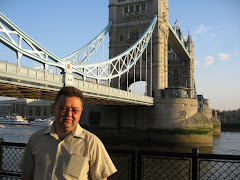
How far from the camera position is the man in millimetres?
2121

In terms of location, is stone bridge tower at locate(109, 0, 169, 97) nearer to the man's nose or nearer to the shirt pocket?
the man's nose

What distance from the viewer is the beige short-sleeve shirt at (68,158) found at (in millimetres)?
2111

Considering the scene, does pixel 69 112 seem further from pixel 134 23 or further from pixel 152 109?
pixel 134 23

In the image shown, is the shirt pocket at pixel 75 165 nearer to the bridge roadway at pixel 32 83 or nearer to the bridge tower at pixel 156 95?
the bridge roadway at pixel 32 83

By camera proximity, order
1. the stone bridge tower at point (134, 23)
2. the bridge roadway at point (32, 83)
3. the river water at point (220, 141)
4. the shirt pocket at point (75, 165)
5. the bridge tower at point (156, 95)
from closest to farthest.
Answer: the shirt pocket at point (75, 165) < the bridge roadway at point (32, 83) < the river water at point (220, 141) < the bridge tower at point (156, 95) < the stone bridge tower at point (134, 23)

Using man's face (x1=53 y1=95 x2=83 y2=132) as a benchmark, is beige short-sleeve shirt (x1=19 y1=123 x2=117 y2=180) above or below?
below

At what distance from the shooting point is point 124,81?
124 feet

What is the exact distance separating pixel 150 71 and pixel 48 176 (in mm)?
32933

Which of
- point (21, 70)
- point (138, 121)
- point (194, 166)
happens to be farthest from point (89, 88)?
point (194, 166)

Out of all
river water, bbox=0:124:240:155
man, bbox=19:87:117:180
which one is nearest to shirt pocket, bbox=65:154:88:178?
man, bbox=19:87:117:180

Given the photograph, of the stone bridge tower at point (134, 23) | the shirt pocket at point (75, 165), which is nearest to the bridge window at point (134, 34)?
the stone bridge tower at point (134, 23)

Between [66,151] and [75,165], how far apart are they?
0.15 meters

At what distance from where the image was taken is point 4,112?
109m

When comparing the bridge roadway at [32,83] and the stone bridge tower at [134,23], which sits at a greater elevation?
the stone bridge tower at [134,23]
